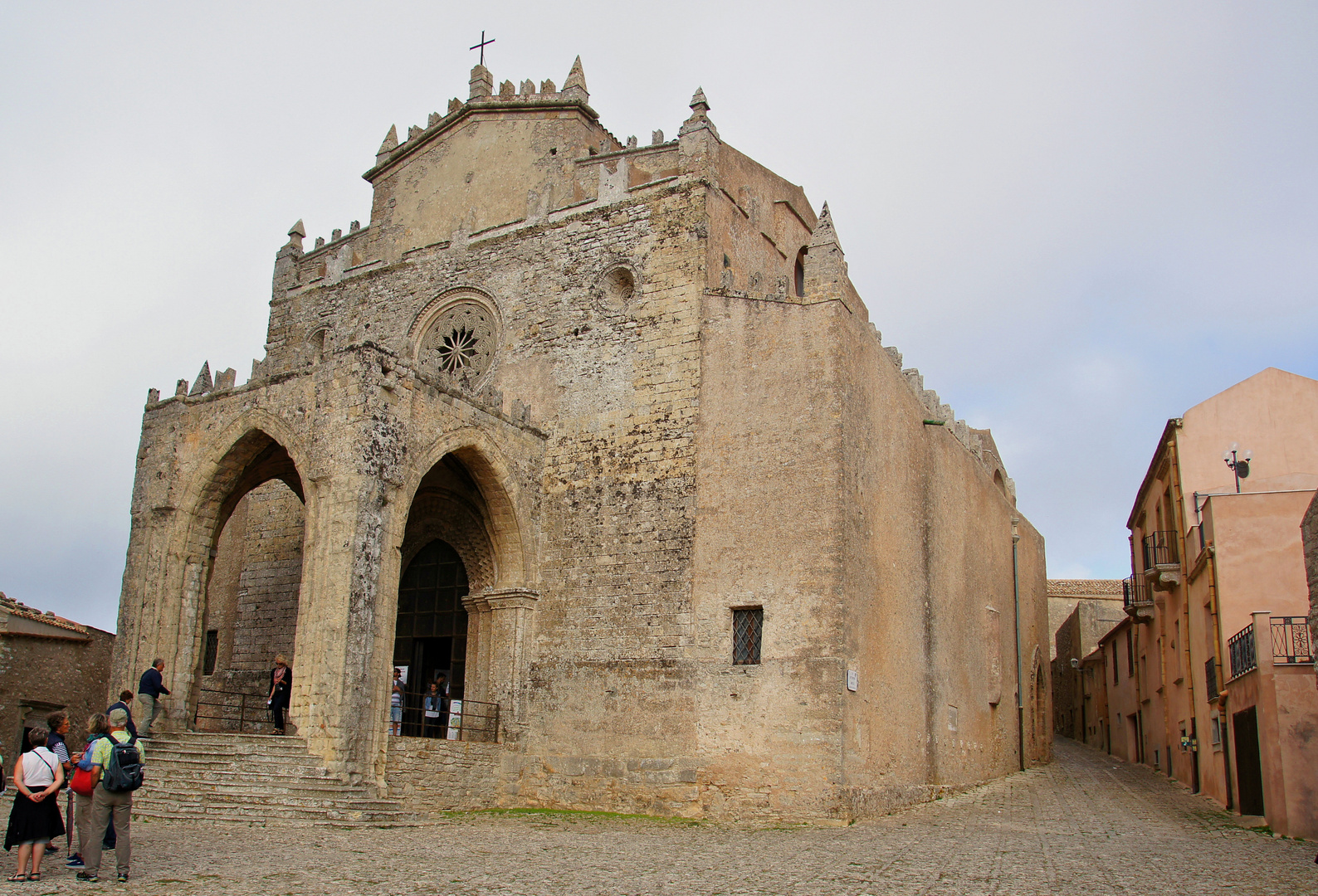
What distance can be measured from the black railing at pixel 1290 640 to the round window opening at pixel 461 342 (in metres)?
11.5

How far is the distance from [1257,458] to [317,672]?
14.7m

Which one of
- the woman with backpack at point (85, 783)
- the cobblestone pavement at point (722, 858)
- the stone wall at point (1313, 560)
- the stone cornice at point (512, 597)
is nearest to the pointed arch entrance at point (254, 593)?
the stone cornice at point (512, 597)

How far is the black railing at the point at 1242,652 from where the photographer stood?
12719 mm

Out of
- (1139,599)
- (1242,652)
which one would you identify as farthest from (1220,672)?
(1139,599)

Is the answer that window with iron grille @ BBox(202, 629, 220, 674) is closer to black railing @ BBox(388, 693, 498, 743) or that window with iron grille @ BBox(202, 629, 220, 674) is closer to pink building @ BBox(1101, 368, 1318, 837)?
black railing @ BBox(388, 693, 498, 743)

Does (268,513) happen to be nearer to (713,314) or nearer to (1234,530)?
(713,314)

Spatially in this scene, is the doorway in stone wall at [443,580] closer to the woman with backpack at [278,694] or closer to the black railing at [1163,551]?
the woman with backpack at [278,694]

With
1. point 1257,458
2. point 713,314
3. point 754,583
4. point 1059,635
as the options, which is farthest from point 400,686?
point 1059,635

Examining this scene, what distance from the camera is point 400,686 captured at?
15094 millimetres

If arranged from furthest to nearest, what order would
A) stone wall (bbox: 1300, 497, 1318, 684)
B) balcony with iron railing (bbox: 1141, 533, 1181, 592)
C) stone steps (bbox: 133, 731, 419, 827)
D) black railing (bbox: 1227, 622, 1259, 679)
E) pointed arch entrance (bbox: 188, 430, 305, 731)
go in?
balcony with iron railing (bbox: 1141, 533, 1181, 592) → pointed arch entrance (bbox: 188, 430, 305, 731) → black railing (bbox: 1227, 622, 1259, 679) → stone steps (bbox: 133, 731, 419, 827) → stone wall (bbox: 1300, 497, 1318, 684)

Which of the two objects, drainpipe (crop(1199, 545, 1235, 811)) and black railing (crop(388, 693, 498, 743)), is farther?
drainpipe (crop(1199, 545, 1235, 811))

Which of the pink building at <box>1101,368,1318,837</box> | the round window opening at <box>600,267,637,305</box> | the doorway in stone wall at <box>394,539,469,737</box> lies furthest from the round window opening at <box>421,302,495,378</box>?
the pink building at <box>1101,368,1318,837</box>

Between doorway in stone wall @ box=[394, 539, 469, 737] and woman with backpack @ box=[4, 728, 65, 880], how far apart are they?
337 inches

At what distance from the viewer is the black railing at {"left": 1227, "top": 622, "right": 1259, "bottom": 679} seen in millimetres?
12719
